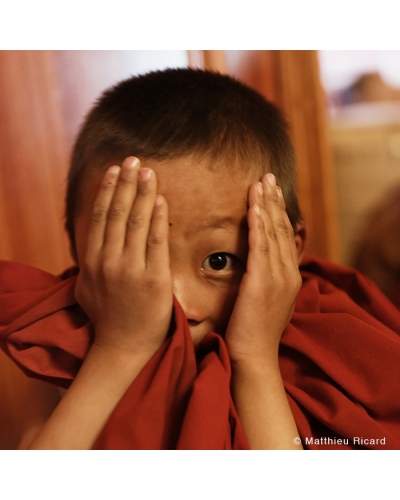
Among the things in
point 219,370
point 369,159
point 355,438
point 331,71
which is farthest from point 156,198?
point 369,159

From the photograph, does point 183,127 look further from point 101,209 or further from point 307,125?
point 307,125

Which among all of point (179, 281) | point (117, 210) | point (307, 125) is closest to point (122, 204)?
point (117, 210)

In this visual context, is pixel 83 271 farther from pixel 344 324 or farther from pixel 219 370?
pixel 344 324

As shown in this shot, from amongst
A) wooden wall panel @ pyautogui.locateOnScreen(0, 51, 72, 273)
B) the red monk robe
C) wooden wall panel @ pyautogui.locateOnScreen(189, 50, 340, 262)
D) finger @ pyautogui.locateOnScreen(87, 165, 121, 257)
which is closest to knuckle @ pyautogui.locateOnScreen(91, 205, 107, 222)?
finger @ pyautogui.locateOnScreen(87, 165, 121, 257)

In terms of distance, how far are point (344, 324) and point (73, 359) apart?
1.11 ft

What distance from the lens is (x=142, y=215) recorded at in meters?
0.58

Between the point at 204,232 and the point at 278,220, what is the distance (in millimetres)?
96

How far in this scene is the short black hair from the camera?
0.61 m

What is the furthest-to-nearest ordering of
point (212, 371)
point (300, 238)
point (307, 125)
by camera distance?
1. point (307, 125)
2. point (300, 238)
3. point (212, 371)

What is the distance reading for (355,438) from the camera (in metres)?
0.60

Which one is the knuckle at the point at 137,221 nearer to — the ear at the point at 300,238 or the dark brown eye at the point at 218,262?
the dark brown eye at the point at 218,262
